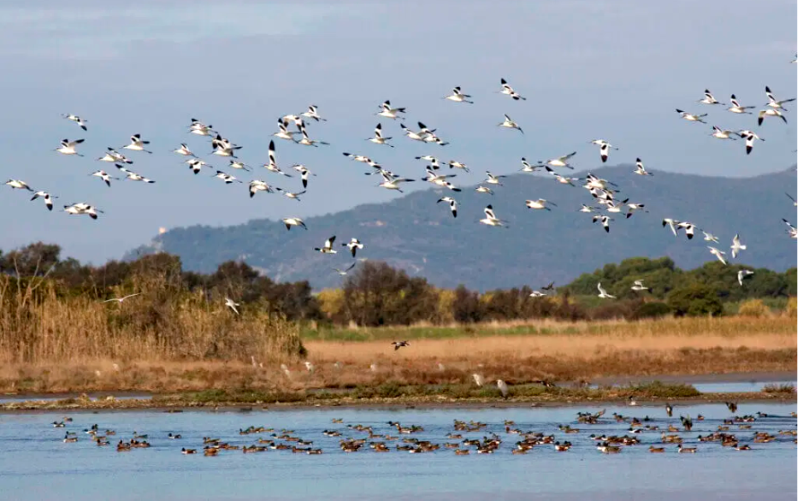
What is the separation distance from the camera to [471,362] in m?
44.3

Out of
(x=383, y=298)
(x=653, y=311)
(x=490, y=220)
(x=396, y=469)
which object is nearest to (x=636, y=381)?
(x=490, y=220)

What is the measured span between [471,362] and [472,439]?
17.6 metres

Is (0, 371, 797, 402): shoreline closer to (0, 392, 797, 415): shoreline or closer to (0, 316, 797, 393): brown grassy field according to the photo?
(0, 316, 797, 393): brown grassy field

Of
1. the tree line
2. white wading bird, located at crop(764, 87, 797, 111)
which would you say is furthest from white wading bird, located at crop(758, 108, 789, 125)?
the tree line

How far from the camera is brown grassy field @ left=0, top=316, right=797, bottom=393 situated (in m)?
38.9

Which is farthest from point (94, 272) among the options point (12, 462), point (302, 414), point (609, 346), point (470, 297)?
point (12, 462)

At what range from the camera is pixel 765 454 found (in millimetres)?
23703

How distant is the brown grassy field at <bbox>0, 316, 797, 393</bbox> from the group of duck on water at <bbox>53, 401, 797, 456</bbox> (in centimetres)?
902

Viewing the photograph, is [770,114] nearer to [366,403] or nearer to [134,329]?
[366,403]

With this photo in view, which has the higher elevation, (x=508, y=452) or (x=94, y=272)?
(x=94, y=272)

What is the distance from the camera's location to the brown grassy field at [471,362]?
38938 millimetres

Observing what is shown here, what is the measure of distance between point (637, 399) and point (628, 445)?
943 centimetres

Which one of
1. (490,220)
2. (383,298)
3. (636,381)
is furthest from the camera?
(383,298)

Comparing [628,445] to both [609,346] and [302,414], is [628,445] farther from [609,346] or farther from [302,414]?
[609,346]
